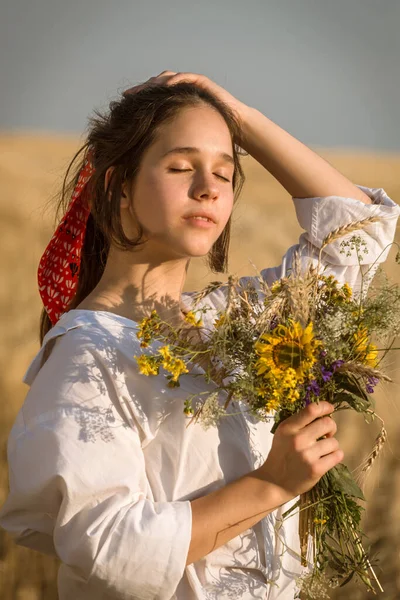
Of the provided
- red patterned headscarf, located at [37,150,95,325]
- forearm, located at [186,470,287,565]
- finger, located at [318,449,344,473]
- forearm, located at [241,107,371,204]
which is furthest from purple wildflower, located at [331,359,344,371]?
red patterned headscarf, located at [37,150,95,325]

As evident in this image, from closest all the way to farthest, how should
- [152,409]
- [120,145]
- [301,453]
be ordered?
[301,453]
[152,409]
[120,145]

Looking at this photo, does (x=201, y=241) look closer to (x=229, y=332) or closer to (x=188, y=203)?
(x=188, y=203)

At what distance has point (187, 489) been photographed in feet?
9.12

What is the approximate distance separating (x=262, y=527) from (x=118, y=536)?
1.87ft

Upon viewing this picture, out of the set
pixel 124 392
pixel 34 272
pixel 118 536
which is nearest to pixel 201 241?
pixel 124 392

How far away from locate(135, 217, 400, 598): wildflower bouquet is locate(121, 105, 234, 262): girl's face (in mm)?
313

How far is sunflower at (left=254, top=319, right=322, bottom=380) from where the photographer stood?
2.52 metres

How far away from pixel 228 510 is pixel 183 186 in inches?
40.2

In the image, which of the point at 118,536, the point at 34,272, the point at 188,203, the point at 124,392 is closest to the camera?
the point at 118,536

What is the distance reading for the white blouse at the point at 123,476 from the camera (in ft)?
8.37

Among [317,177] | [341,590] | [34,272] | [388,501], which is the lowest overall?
[341,590]

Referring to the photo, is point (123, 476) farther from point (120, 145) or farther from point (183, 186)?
point (120, 145)

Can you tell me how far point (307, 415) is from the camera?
265 cm

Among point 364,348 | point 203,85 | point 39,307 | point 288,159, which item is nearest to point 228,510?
point 364,348
